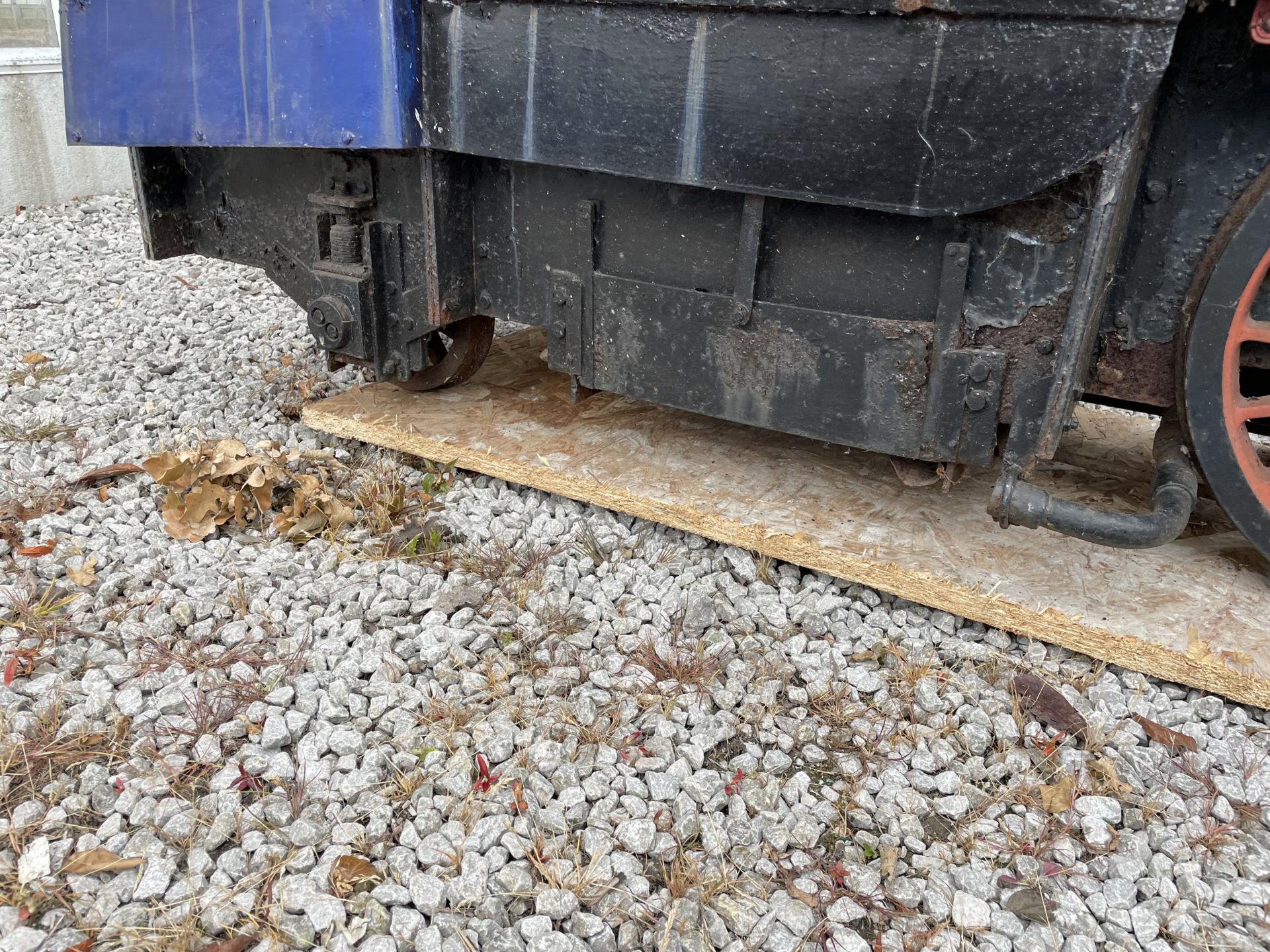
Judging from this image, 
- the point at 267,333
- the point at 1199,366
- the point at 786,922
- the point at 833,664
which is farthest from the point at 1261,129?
the point at 267,333

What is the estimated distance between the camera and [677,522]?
291cm

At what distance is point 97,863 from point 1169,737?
7.38 ft

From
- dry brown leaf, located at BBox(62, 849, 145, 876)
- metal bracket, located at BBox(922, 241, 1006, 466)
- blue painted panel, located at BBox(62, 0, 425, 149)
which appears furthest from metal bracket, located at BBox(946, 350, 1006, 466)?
dry brown leaf, located at BBox(62, 849, 145, 876)

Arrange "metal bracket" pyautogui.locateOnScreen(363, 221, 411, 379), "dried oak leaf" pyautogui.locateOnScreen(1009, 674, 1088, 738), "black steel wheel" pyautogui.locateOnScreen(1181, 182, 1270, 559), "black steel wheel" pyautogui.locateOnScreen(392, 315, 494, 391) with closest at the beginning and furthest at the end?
1. "black steel wheel" pyautogui.locateOnScreen(1181, 182, 1270, 559)
2. "dried oak leaf" pyautogui.locateOnScreen(1009, 674, 1088, 738)
3. "metal bracket" pyautogui.locateOnScreen(363, 221, 411, 379)
4. "black steel wheel" pyautogui.locateOnScreen(392, 315, 494, 391)

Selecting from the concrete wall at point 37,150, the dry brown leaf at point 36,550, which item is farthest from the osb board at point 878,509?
the concrete wall at point 37,150

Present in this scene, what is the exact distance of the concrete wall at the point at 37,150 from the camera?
674 centimetres

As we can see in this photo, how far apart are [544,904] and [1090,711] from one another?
137 centimetres

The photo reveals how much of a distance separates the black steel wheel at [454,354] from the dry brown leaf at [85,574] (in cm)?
118

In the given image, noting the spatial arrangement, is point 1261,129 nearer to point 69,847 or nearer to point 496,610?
point 496,610

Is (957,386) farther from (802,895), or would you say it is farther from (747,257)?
(802,895)

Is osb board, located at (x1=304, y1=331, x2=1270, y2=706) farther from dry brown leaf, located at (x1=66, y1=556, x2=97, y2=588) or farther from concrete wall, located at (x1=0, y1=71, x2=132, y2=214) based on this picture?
concrete wall, located at (x1=0, y1=71, x2=132, y2=214)

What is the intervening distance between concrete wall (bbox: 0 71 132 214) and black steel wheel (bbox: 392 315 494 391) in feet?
16.1

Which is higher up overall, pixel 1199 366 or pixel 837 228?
pixel 837 228

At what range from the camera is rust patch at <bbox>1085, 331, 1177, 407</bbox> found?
2494 millimetres
